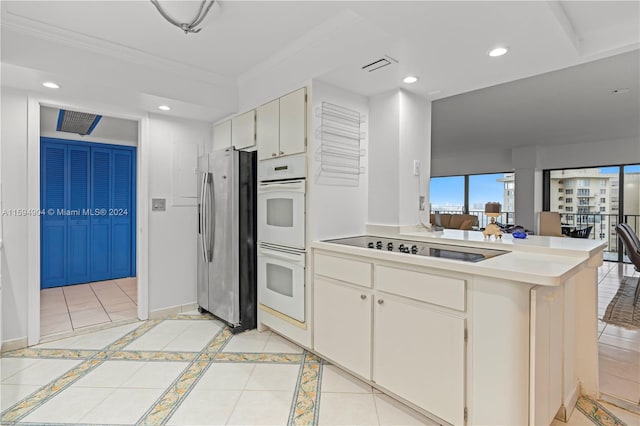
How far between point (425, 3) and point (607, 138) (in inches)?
280

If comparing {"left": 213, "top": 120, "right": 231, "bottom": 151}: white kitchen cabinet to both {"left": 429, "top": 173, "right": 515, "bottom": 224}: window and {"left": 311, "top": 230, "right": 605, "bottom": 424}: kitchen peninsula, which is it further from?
{"left": 429, "top": 173, "right": 515, "bottom": 224}: window

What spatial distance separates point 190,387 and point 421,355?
1.43 m

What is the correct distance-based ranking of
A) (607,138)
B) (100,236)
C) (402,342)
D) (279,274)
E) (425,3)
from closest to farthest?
(425,3), (402,342), (279,274), (100,236), (607,138)

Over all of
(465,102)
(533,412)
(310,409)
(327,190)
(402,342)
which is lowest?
(310,409)

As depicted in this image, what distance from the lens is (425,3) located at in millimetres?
1548

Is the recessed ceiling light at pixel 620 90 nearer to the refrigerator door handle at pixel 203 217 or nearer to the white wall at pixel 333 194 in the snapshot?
the white wall at pixel 333 194

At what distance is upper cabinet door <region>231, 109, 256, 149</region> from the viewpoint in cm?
301

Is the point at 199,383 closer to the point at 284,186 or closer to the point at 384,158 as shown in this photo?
the point at 284,186

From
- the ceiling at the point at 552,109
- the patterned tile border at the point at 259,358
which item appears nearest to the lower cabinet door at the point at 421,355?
the patterned tile border at the point at 259,358

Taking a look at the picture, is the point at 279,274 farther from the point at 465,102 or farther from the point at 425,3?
Result: the point at 465,102

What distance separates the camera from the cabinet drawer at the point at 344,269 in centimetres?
200

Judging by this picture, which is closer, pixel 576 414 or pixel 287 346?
pixel 576 414

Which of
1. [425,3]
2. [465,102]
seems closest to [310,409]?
[425,3]

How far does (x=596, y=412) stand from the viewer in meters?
1.81
